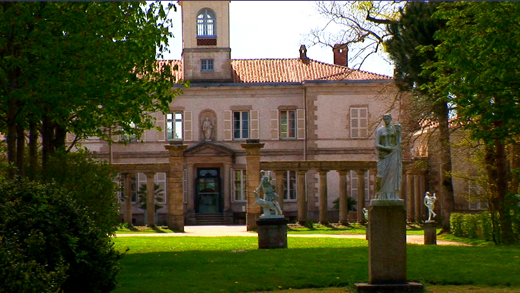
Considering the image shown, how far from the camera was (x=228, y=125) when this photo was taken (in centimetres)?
4650

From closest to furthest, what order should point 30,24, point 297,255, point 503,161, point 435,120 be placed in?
1. point 30,24
2. point 297,255
3. point 503,161
4. point 435,120

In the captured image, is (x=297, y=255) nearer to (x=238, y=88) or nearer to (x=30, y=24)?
(x=30, y=24)

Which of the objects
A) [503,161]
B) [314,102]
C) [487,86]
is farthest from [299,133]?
[487,86]

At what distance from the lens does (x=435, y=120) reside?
96.4 feet

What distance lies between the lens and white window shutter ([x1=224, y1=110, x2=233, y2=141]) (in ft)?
152

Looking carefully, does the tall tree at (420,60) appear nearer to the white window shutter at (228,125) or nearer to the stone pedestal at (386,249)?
the stone pedestal at (386,249)

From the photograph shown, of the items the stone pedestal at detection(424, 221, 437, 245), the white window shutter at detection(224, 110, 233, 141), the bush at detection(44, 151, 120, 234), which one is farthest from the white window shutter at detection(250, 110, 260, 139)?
the bush at detection(44, 151, 120, 234)

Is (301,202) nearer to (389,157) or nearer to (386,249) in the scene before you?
(389,157)

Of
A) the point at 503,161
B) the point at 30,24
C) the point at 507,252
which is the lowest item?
the point at 507,252

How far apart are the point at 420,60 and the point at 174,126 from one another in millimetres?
21286

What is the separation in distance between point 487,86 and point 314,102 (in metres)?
28.4

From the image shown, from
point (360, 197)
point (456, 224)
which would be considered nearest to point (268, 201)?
point (456, 224)

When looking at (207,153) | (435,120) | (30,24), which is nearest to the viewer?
(30,24)

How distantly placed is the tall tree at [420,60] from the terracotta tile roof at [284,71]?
17054 millimetres
